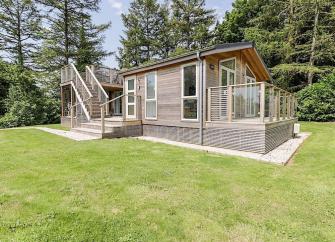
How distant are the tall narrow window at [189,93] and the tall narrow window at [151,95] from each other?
1694mm

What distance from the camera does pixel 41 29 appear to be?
20469 mm

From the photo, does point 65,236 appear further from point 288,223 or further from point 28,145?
point 28,145

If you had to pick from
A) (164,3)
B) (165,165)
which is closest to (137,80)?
(165,165)

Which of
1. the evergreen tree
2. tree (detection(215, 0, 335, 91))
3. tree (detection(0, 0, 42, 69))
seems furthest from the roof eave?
the evergreen tree

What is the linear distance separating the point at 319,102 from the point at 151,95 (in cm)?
1188

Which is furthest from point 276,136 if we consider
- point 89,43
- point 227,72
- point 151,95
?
point 89,43

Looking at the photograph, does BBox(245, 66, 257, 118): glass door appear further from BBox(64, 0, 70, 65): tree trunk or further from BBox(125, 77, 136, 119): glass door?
BBox(64, 0, 70, 65): tree trunk

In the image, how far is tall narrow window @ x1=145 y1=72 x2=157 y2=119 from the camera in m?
9.96

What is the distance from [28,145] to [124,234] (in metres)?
6.37

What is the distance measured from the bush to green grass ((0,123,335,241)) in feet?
36.2

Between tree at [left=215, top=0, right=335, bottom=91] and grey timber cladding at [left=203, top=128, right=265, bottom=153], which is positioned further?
tree at [left=215, top=0, right=335, bottom=91]

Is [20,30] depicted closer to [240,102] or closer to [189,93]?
[189,93]

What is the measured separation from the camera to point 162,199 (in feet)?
11.5

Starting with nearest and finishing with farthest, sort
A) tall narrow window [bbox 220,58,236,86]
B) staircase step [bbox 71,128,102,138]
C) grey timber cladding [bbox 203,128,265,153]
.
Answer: grey timber cladding [bbox 203,128,265,153]
tall narrow window [bbox 220,58,236,86]
staircase step [bbox 71,128,102,138]
